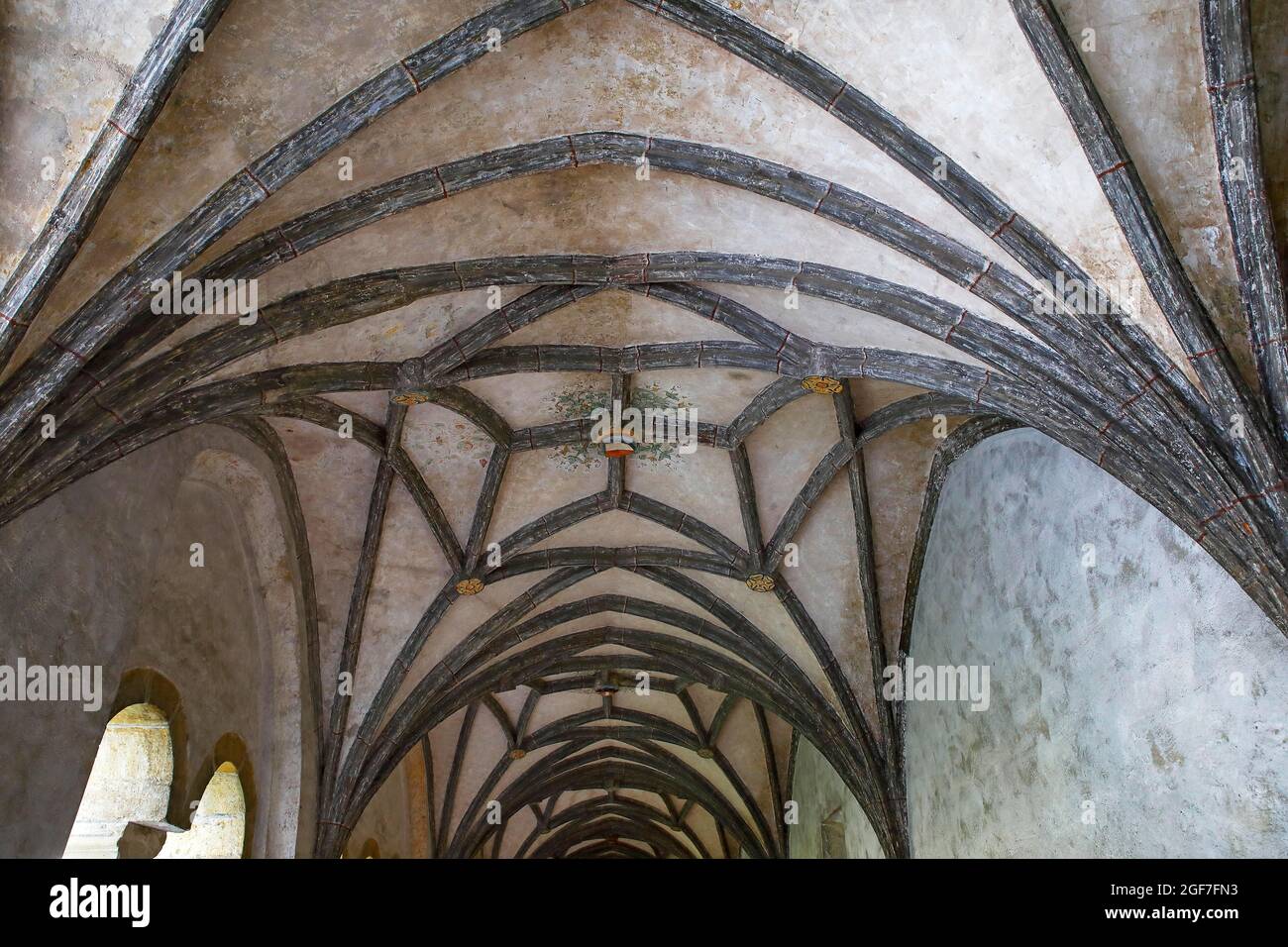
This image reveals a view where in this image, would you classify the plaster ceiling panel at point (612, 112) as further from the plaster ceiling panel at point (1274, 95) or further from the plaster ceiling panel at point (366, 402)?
the plaster ceiling panel at point (366, 402)

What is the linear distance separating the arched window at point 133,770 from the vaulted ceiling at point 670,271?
8.48ft

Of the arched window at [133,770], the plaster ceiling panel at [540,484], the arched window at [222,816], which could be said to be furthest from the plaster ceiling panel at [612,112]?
the arched window at [222,816]

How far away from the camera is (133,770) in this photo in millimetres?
9656

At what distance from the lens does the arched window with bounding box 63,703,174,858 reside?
9516 millimetres

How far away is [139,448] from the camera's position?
29.1 feet

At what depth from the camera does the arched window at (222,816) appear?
11.3 metres

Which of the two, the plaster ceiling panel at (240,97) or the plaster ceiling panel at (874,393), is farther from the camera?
the plaster ceiling panel at (874,393)

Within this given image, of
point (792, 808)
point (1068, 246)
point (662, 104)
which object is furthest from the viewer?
point (792, 808)

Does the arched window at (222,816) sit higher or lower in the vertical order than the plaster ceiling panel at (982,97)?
lower

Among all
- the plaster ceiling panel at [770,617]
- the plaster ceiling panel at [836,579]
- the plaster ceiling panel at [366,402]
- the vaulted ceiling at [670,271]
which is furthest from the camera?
the plaster ceiling panel at [770,617]
